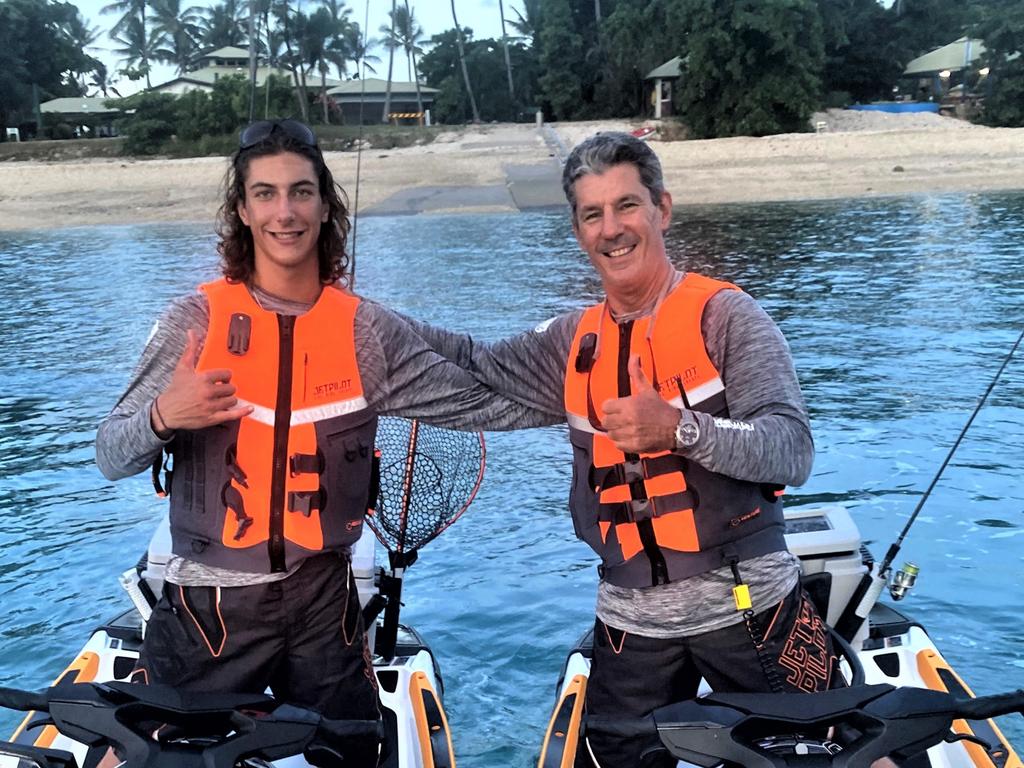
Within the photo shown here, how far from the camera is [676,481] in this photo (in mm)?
2412

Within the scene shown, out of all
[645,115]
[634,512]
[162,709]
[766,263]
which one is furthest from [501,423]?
[645,115]

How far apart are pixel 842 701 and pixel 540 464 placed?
5190mm

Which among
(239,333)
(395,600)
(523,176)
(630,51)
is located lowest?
(523,176)

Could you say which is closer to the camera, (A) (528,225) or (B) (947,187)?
(A) (528,225)

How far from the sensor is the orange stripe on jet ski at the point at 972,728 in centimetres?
257

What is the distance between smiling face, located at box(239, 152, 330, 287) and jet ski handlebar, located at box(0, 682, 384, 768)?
1.07 metres

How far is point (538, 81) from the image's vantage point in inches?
1951

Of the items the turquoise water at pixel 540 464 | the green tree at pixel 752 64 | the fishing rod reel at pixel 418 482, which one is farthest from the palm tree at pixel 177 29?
the fishing rod reel at pixel 418 482

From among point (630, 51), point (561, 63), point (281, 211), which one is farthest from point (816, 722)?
point (561, 63)

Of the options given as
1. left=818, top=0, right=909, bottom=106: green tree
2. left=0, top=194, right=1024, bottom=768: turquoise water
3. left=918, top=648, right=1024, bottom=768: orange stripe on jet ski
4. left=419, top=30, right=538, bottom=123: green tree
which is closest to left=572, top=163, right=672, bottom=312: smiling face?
left=918, top=648, right=1024, bottom=768: orange stripe on jet ski

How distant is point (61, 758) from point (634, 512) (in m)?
1.29

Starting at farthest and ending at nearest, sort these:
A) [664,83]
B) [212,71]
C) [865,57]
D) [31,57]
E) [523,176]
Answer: [212,71], [31,57], [865,57], [664,83], [523,176]

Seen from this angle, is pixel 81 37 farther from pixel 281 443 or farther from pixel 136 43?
pixel 281 443

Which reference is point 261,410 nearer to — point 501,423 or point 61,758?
point 501,423
